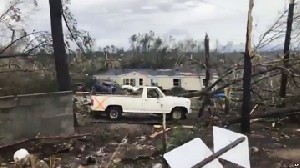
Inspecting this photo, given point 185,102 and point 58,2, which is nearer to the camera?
point 58,2

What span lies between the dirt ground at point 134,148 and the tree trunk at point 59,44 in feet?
13.1

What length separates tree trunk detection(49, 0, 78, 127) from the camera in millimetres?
18406

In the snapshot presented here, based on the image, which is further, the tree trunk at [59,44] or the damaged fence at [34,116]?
the tree trunk at [59,44]

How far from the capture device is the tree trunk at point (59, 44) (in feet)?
60.4

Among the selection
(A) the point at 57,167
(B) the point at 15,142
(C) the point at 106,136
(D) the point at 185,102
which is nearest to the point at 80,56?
(D) the point at 185,102

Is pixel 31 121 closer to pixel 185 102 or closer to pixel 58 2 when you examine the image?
pixel 58 2

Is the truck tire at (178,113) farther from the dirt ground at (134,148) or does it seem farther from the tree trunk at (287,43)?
the dirt ground at (134,148)

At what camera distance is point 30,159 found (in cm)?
760

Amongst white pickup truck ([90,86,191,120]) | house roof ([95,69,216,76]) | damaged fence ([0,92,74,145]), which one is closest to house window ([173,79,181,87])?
house roof ([95,69,216,76])

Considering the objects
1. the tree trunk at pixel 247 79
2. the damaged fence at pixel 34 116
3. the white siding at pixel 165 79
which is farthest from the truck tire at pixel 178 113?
the white siding at pixel 165 79

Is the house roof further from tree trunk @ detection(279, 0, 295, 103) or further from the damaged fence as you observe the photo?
the damaged fence

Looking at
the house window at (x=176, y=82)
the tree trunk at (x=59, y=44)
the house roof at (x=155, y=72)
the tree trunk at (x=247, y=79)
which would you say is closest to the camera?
the tree trunk at (x=247, y=79)

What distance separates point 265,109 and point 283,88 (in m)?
1.73

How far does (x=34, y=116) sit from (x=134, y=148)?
9.68 feet
